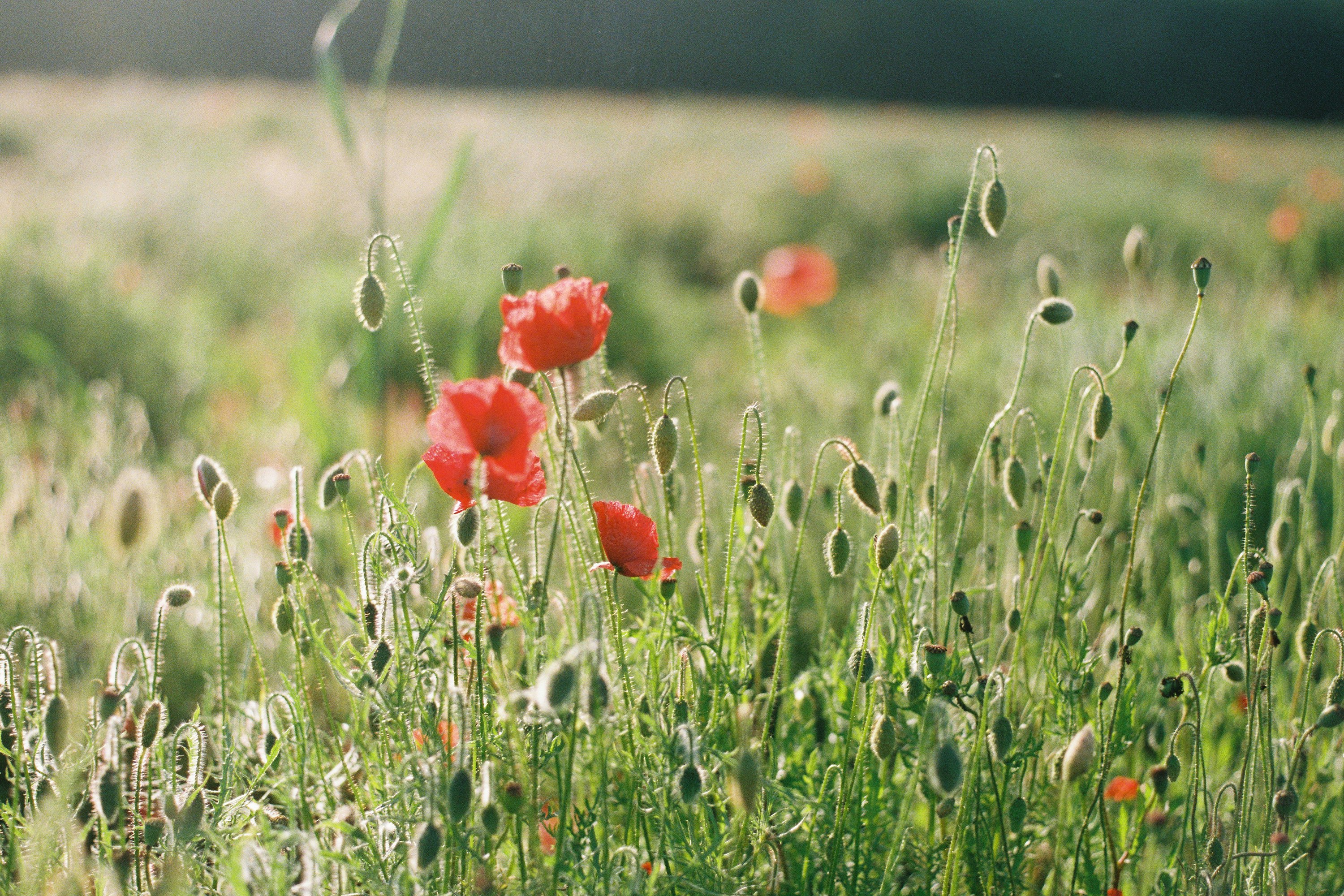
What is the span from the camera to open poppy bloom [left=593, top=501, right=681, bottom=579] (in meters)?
1.11

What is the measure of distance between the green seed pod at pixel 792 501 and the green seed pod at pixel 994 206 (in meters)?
0.36

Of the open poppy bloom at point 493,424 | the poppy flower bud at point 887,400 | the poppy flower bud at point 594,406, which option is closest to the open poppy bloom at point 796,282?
the poppy flower bud at point 887,400

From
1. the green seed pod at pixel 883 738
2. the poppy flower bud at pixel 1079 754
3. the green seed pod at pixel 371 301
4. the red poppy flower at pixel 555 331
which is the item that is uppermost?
the green seed pod at pixel 371 301

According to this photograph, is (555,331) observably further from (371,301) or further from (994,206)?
(994,206)

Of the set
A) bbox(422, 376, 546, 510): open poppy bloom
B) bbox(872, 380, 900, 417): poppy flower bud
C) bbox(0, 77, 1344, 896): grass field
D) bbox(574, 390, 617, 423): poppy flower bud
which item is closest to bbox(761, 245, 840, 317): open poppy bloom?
bbox(0, 77, 1344, 896): grass field

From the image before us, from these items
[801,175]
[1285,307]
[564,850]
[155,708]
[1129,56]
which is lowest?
[564,850]

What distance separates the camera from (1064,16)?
2200 centimetres

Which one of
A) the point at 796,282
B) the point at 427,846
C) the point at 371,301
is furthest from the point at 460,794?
the point at 796,282

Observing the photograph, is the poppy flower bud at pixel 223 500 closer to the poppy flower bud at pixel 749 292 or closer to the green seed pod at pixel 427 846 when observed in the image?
the green seed pod at pixel 427 846

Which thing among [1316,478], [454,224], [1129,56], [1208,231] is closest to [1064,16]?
[1129,56]

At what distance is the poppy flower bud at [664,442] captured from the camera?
1097mm

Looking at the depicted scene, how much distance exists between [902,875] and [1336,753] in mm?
589

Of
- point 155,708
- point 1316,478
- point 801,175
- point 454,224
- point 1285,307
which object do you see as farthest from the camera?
point 801,175

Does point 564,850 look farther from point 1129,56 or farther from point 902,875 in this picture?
point 1129,56
